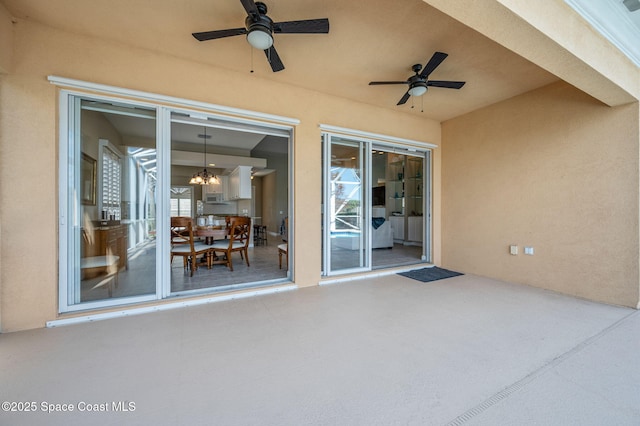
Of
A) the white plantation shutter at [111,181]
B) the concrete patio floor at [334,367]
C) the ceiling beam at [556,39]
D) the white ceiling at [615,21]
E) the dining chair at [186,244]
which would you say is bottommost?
the concrete patio floor at [334,367]

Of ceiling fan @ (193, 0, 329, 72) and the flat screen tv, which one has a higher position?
ceiling fan @ (193, 0, 329, 72)

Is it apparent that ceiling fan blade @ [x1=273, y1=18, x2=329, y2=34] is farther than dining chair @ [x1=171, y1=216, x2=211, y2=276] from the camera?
No

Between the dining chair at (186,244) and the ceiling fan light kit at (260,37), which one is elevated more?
the ceiling fan light kit at (260,37)

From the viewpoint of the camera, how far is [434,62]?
271cm

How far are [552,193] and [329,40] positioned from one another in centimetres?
356

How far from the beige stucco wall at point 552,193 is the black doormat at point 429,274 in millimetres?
357

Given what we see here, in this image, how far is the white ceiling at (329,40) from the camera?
2.25 metres

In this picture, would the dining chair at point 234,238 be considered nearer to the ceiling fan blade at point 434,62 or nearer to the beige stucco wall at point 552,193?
the ceiling fan blade at point 434,62

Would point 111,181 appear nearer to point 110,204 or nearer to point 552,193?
point 110,204

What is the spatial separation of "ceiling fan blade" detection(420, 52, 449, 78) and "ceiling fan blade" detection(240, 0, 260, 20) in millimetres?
1722

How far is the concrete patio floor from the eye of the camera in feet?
4.61

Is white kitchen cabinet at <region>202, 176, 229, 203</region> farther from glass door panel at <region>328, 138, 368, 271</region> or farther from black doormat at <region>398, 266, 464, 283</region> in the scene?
black doormat at <region>398, 266, 464, 283</region>

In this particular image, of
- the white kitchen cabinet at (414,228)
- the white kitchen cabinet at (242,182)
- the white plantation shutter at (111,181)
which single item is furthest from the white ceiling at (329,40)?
the white kitchen cabinet at (242,182)

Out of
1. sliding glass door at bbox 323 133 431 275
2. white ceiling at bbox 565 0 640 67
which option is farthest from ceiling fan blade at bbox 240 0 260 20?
white ceiling at bbox 565 0 640 67
